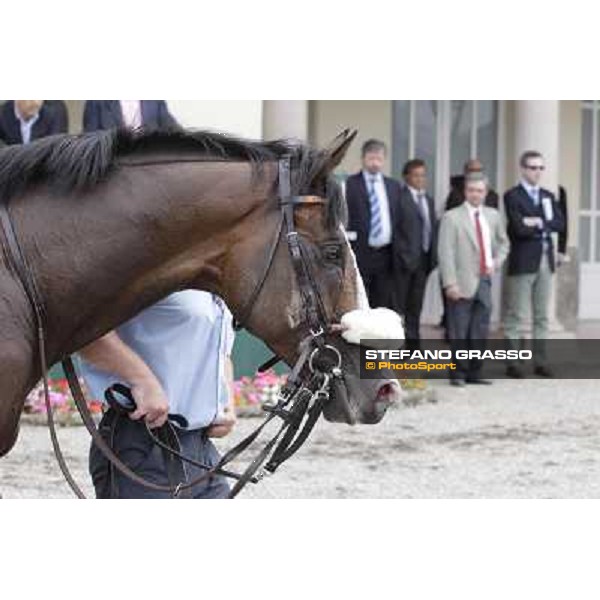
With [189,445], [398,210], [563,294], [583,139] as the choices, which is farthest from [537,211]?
[189,445]

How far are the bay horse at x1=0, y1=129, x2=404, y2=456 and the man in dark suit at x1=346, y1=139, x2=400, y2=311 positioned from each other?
7491 millimetres

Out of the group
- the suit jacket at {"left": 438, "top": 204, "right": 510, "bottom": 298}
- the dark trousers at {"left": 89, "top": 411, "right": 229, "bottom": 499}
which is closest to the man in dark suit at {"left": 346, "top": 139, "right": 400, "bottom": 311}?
the suit jacket at {"left": 438, "top": 204, "right": 510, "bottom": 298}

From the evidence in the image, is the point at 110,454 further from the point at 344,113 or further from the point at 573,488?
the point at 344,113

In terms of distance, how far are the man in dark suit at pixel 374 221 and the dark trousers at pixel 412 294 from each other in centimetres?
12

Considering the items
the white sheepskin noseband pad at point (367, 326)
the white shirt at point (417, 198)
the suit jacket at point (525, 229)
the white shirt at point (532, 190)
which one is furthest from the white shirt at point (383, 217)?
the white sheepskin noseband pad at point (367, 326)

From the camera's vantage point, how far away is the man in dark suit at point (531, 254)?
11258 millimetres

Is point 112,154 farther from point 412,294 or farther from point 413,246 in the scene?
point 412,294

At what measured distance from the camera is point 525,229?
11.2 m

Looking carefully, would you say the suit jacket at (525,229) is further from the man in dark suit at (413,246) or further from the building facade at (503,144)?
the building facade at (503,144)

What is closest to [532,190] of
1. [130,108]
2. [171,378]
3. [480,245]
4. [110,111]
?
[480,245]

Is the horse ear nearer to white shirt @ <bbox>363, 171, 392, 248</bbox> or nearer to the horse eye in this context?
the horse eye

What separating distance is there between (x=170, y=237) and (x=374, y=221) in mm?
7685

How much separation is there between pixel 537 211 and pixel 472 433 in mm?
2966

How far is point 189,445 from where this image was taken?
3949mm
